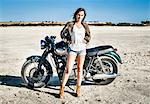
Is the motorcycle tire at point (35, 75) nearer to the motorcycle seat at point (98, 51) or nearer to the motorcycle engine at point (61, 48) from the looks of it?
the motorcycle engine at point (61, 48)

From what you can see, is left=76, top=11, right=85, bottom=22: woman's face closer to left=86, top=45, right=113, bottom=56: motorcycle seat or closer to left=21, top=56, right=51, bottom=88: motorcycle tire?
left=86, top=45, right=113, bottom=56: motorcycle seat

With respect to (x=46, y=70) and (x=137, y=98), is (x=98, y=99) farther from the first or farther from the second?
(x=46, y=70)

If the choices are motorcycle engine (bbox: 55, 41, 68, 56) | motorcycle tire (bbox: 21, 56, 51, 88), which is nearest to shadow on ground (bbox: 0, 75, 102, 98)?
motorcycle tire (bbox: 21, 56, 51, 88)

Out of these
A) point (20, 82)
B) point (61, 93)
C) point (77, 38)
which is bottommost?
point (61, 93)

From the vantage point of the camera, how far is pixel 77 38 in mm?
7922

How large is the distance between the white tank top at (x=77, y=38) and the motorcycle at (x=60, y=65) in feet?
2.62

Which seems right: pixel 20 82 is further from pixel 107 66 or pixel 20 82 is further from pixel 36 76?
pixel 107 66

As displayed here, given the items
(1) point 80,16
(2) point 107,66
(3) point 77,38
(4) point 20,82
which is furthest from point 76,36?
(4) point 20,82

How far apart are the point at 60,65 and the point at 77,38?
156cm

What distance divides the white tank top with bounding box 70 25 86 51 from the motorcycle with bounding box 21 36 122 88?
800 mm

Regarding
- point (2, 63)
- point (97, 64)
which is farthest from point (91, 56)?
point (2, 63)

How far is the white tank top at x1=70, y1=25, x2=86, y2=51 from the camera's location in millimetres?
7906

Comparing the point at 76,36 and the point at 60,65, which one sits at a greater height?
the point at 76,36

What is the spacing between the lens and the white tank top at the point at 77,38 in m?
7.91
